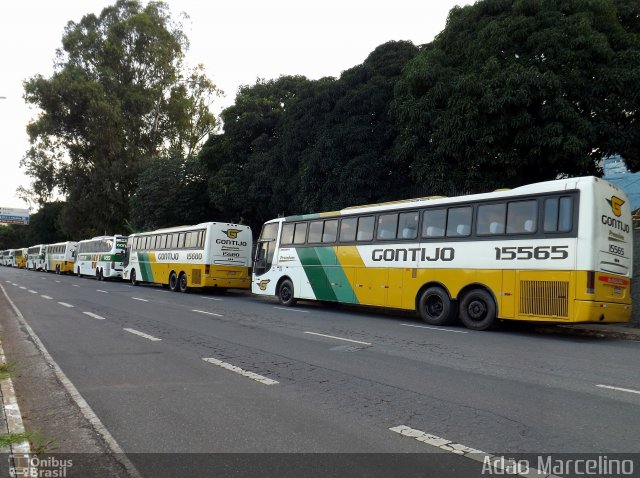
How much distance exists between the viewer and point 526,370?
7.45m

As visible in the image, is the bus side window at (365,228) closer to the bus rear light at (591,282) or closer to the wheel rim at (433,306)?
the wheel rim at (433,306)

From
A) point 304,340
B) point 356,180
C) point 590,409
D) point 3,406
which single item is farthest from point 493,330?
point 3,406

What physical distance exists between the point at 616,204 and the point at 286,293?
35.8 ft

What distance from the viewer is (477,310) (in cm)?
1232

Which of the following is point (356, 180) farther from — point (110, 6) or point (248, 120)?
point (110, 6)

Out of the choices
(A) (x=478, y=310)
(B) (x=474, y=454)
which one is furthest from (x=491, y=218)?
(B) (x=474, y=454)

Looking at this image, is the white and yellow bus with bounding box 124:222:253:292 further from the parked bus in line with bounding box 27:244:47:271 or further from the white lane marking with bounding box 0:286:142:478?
the parked bus in line with bounding box 27:244:47:271

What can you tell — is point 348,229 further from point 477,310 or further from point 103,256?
point 103,256

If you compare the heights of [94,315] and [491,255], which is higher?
[491,255]

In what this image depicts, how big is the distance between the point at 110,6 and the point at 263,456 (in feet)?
161

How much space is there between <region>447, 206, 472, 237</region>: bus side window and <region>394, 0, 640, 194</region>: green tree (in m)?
2.35

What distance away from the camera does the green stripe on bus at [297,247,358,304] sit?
1603 cm

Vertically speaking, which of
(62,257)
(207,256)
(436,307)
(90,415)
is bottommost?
(90,415)

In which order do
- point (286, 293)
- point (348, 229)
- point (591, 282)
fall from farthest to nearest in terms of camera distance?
point (286, 293) < point (348, 229) < point (591, 282)
